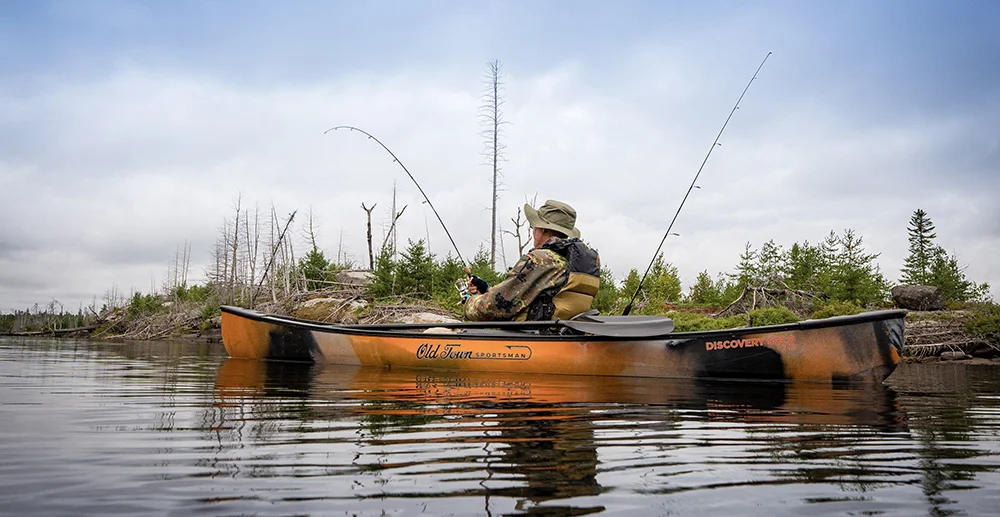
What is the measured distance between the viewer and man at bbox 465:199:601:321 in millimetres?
7395

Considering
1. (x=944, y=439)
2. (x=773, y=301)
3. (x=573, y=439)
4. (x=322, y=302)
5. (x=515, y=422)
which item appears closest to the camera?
(x=573, y=439)

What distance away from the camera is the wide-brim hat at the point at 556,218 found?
758cm

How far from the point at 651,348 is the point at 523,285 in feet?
5.05

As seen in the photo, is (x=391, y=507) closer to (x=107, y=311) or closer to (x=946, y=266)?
(x=946, y=266)

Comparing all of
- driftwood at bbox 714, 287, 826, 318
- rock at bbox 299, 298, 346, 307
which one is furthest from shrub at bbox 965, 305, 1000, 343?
rock at bbox 299, 298, 346, 307

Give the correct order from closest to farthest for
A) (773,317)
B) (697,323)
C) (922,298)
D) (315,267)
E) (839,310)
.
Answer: (697,323) → (773,317) → (839,310) → (922,298) → (315,267)

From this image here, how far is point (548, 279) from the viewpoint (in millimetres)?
7453

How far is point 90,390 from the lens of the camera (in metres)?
4.90

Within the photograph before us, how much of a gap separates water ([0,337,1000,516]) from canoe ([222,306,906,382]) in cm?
157

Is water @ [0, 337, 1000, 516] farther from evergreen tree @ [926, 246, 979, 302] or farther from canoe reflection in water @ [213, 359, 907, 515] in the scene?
evergreen tree @ [926, 246, 979, 302]

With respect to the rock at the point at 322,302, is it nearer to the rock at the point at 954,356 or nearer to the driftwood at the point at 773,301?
the driftwood at the point at 773,301

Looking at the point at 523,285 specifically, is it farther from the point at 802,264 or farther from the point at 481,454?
the point at 802,264

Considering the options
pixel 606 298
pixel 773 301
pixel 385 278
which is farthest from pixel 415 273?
pixel 773 301

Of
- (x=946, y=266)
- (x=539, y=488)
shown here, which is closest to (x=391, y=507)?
(x=539, y=488)
